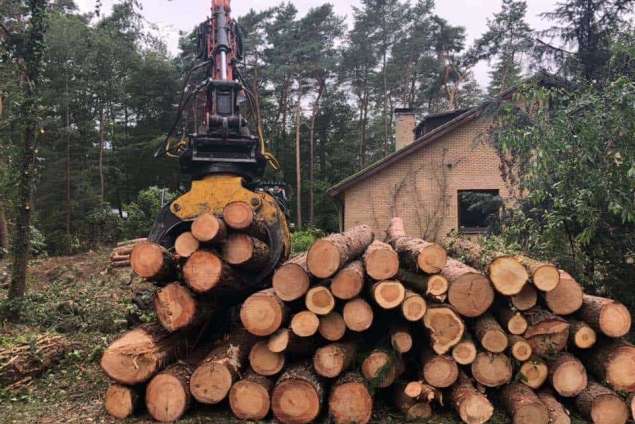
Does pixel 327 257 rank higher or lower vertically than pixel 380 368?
higher

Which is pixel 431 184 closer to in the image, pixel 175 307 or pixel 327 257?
pixel 327 257

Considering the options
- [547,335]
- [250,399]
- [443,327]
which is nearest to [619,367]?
[547,335]

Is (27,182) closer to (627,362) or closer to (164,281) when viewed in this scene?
(164,281)

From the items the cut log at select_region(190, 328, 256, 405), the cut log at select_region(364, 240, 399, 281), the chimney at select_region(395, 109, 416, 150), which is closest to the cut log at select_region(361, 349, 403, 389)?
the cut log at select_region(364, 240, 399, 281)

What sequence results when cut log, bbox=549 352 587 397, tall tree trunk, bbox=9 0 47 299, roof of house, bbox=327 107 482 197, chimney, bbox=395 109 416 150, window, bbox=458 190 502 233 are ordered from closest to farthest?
cut log, bbox=549 352 587 397, tall tree trunk, bbox=9 0 47 299, window, bbox=458 190 502 233, roof of house, bbox=327 107 482 197, chimney, bbox=395 109 416 150

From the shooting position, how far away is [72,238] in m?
22.2

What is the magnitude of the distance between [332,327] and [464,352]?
113 cm

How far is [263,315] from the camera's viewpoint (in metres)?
4.74

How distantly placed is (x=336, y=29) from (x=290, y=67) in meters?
A: 3.29

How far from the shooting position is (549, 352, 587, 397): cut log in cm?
459

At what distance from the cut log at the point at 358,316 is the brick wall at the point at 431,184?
11.2m

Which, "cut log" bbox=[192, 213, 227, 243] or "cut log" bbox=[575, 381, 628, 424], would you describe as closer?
"cut log" bbox=[575, 381, 628, 424]

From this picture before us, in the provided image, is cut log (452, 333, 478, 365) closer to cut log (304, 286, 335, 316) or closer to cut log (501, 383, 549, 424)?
cut log (501, 383, 549, 424)

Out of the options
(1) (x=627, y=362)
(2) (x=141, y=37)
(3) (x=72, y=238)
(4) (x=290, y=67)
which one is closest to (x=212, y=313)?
(1) (x=627, y=362)
